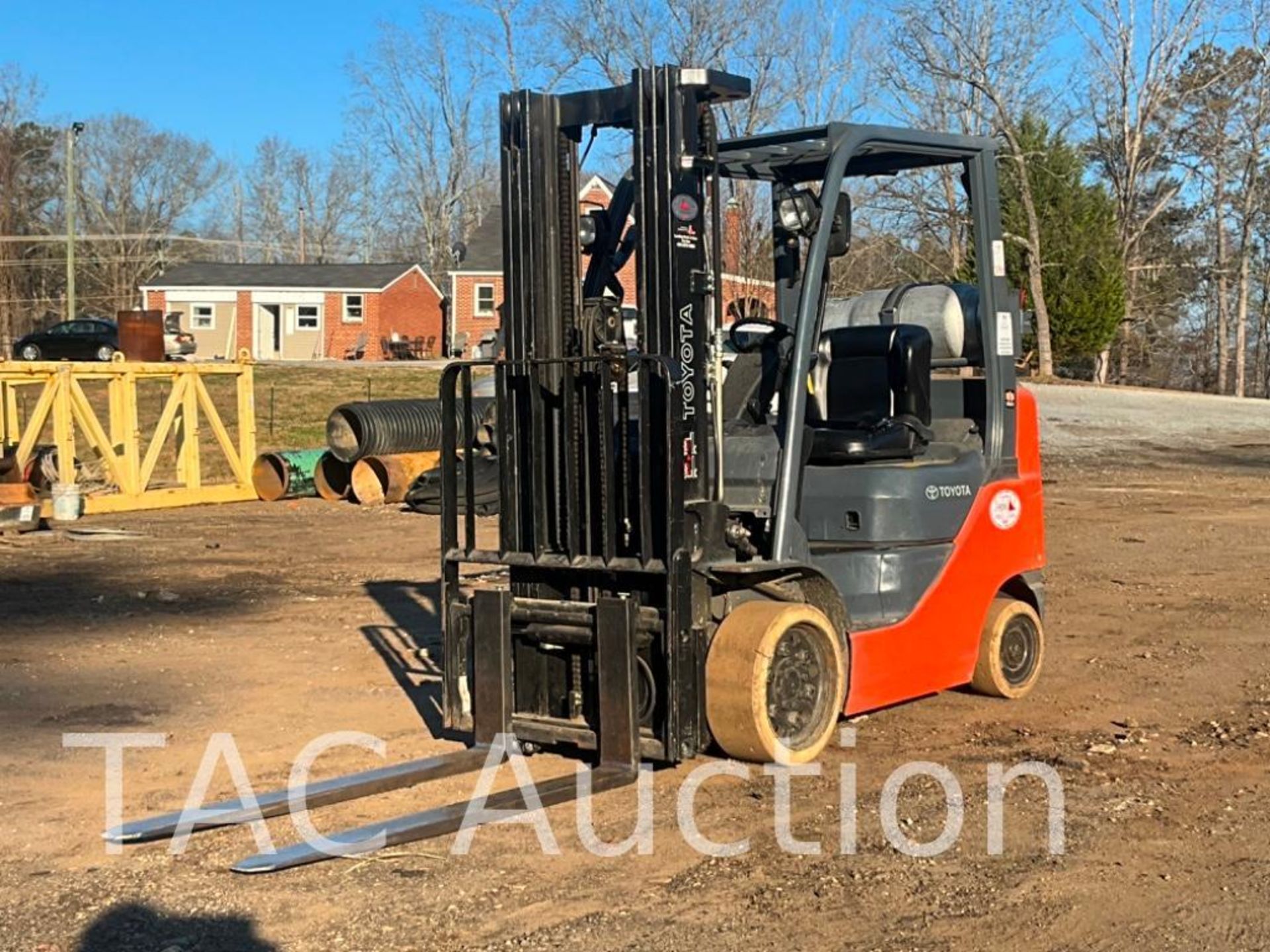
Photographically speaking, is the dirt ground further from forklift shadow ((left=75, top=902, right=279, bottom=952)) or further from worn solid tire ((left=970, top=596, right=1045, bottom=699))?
worn solid tire ((left=970, top=596, right=1045, bottom=699))

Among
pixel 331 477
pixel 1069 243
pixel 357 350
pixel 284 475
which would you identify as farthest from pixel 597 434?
pixel 357 350

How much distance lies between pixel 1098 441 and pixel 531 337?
77.3 ft

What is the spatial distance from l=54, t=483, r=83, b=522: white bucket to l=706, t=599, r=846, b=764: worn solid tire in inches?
579

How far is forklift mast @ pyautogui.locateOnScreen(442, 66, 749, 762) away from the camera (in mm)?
6902

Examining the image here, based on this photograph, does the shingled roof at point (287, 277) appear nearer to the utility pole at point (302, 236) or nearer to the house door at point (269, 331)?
the house door at point (269, 331)

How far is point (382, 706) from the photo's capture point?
29.2ft

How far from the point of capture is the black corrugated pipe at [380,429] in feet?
70.8

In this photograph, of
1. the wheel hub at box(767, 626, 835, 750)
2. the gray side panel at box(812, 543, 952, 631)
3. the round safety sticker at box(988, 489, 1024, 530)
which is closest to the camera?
the wheel hub at box(767, 626, 835, 750)

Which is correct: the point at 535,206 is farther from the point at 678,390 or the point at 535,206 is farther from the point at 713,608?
the point at 713,608

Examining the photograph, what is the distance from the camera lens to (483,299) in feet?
197

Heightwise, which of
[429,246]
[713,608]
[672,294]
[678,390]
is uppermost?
[429,246]

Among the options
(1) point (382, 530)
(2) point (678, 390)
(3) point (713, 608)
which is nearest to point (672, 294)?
(2) point (678, 390)

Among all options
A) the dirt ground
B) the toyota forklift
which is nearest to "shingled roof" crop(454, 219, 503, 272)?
the dirt ground

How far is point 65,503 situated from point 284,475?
3546 millimetres
